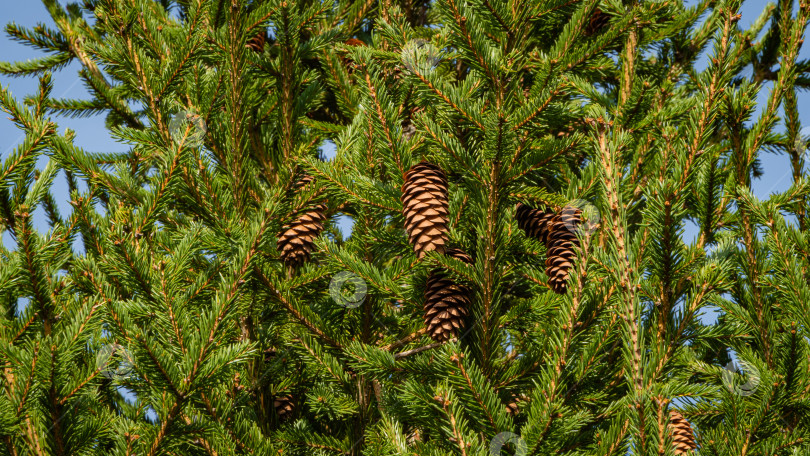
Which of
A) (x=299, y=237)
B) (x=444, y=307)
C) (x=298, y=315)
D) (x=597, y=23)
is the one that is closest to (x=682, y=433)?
(x=444, y=307)

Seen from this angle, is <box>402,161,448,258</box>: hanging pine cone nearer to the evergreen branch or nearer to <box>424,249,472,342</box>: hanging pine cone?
<box>424,249,472,342</box>: hanging pine cone

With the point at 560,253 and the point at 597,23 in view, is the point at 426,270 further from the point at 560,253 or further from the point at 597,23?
the point at 597,23

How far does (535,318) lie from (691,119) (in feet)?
3.14

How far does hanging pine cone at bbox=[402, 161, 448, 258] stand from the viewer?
2074mm

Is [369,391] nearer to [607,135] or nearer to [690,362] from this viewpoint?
[690,362]

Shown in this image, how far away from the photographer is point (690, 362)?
2416mm

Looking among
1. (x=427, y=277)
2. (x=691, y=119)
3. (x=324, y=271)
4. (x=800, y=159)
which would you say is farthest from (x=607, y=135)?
(x=324, y=271)

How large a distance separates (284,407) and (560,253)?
5.28ft

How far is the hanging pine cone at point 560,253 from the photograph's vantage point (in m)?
2.30

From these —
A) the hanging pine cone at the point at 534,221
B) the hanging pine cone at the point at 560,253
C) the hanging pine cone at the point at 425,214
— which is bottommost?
the hanging pine cone at the point at 425,214

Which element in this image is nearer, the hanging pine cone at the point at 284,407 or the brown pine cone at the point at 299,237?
the brown pine cone at the point at 299,237

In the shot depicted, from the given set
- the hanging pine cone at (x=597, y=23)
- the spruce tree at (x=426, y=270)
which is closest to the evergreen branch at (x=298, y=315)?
the spruce tree at (x=426, y=270)

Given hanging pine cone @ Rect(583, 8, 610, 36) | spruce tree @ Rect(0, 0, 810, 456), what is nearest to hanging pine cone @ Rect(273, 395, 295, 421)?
spruce tree @ Rect(0, 0, 810, 456)

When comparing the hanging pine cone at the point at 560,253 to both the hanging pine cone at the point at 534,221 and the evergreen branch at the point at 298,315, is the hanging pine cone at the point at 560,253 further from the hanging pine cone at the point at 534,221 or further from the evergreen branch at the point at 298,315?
the evergreen branch at the point at 298,315
